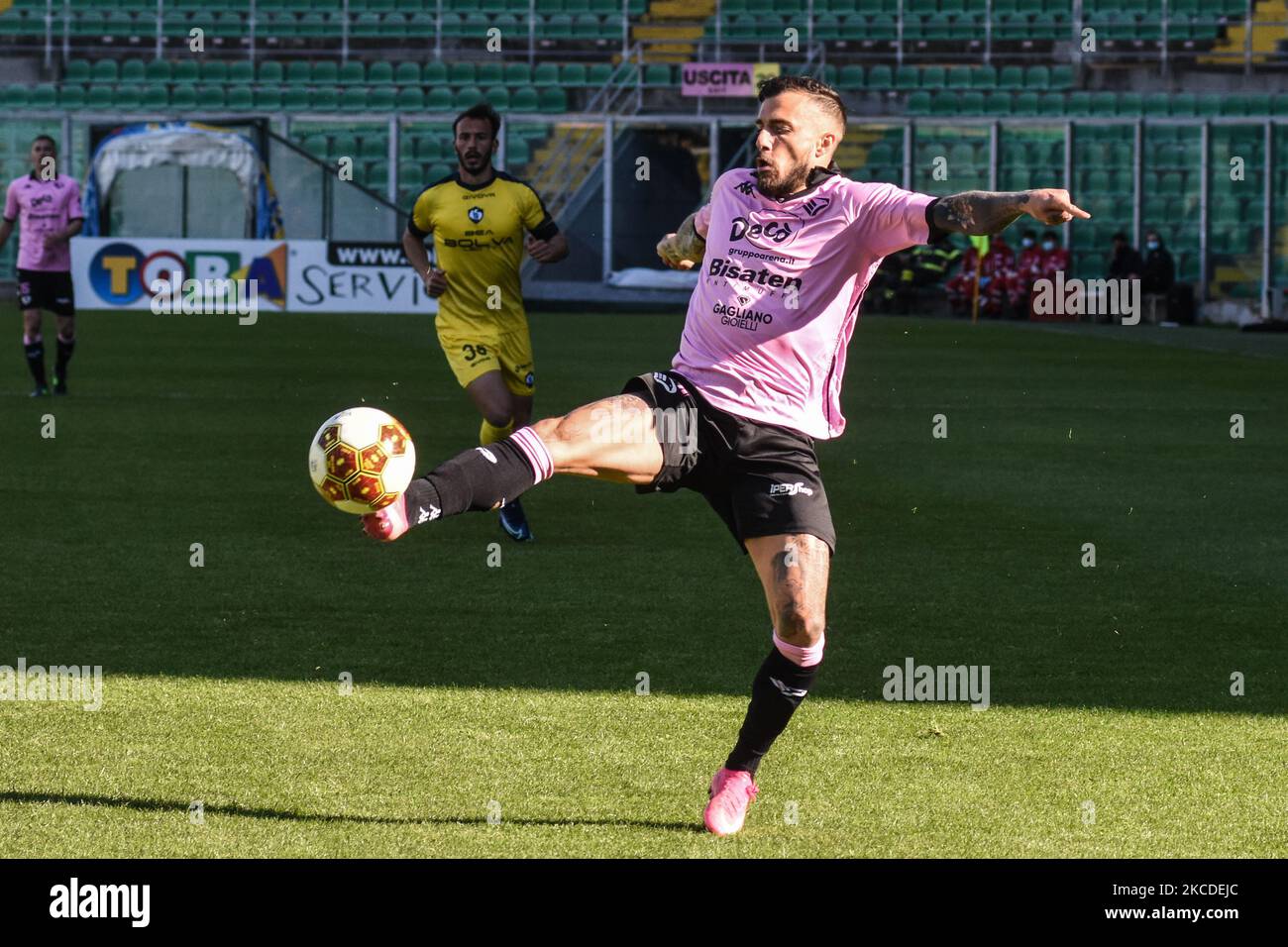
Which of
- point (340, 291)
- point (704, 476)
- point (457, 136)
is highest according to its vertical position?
point (457, 136)

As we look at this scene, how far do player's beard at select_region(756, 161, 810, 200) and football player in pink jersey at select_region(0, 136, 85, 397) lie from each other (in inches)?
510

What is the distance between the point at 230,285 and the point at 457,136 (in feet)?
74.3

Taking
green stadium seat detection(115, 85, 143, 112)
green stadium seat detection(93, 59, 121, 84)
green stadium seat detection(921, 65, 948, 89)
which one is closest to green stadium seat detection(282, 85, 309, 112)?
green stadium seat detection(115, 85, 143, 112)

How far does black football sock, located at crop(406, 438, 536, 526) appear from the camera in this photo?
451 cm

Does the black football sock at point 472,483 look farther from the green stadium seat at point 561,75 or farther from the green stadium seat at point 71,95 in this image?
the green stadium seat at point 71,95

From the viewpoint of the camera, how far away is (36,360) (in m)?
17.5

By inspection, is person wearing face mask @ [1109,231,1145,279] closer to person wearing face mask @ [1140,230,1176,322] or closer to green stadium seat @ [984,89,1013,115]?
person wearing face mask @ [1140,230,1176,322]

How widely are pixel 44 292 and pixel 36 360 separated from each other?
654 millimetres

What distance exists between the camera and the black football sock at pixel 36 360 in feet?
57.3

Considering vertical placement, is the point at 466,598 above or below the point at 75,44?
below

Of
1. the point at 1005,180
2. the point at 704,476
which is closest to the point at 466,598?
the point at 704,476

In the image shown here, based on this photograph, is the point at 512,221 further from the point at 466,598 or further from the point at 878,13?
the point at 878,13
